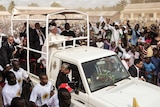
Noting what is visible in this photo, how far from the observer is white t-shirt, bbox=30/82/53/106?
13.8 ft

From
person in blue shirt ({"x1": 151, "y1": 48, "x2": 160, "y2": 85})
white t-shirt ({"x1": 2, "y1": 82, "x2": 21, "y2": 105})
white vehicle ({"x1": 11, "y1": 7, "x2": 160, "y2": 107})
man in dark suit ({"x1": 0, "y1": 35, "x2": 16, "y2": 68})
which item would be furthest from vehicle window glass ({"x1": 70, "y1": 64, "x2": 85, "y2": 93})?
person in blue shirt ({"x1": 151, "y1": 48, "x2": 160, "y2": 85})

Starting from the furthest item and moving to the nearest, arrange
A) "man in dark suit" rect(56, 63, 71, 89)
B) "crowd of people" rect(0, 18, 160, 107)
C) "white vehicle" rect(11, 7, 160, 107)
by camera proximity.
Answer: "man in dark suit" rect(56, 63, 71, 89) < "crowd of people" rect(0, 18, 160, 107) < "white vehicle" rect(11, 7, 160, 107)

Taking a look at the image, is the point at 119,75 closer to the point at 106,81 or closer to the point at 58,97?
the point at 106,81

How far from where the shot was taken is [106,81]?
457 centimetres

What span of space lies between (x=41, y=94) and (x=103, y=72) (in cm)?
127

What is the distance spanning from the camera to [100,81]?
4508 mm

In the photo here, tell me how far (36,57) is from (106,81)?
2405 millimetres

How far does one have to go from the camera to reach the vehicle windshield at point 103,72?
4438 mm

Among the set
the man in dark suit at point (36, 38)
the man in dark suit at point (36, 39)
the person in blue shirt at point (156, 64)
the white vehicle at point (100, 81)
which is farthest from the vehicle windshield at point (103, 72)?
the man in dark suit at point (36, 38)

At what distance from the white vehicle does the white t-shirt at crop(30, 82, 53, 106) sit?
51 centimetres

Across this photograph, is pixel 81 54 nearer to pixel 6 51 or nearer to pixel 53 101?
pixel 53 101

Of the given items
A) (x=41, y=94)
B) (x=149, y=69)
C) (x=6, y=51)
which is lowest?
(x=149, y=69)

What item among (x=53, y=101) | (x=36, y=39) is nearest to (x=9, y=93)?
(x=53, y=101)

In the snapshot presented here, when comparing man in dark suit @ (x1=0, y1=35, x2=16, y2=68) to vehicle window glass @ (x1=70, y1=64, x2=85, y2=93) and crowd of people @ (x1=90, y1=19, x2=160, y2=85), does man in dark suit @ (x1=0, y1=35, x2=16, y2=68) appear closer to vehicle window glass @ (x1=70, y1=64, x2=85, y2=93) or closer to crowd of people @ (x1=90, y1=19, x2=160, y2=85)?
vehicle window glass @ (x1=70, y1=64, x2=85, y2=93)
